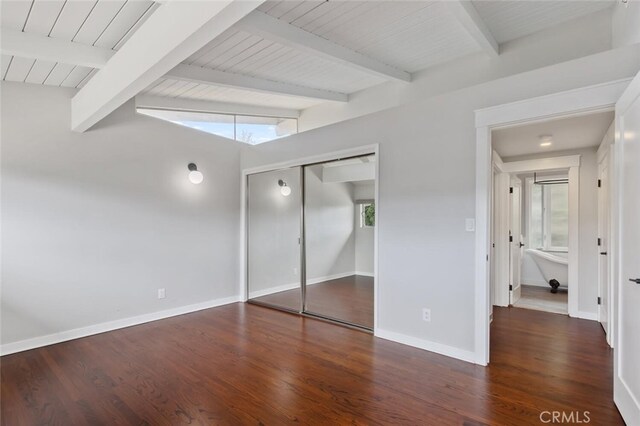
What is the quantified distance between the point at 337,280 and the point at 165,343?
2.86 m

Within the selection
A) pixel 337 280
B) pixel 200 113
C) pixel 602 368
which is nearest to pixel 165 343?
pixel 337 280

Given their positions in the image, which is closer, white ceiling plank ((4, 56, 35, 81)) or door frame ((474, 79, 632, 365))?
door frame ((474, 79, 632, 365))

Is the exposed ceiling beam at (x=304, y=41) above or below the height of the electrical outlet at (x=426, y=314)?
above

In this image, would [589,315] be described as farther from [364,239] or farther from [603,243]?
[364,239]

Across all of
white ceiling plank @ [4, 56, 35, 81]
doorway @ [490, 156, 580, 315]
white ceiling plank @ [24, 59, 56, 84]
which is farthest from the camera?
doorway @ [490, 156, 580, 315]

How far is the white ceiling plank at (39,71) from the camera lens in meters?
3.01

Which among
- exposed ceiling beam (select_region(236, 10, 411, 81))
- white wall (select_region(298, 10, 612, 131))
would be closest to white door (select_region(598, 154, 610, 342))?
white wall (select_region(298, 10, 612, 131))

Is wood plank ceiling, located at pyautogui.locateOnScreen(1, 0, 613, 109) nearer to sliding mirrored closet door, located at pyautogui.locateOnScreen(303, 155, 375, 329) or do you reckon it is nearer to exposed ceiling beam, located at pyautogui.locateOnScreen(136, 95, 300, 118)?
exposed ceiling beam, located at pyautogui.locateOnScreen(136, 95, 300, 118)

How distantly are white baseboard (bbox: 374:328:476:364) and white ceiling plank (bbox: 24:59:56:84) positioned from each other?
415 cm

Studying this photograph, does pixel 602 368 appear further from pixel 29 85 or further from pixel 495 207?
pixel 29 85

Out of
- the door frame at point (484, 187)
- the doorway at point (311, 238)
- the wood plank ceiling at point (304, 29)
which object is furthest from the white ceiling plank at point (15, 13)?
the door frame at point (484, 187)

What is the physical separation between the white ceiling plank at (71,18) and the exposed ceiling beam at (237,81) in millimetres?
1038

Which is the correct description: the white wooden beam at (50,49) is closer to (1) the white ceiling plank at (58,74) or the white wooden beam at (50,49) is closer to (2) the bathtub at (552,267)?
(1) the white ceiling plank at (58,74)

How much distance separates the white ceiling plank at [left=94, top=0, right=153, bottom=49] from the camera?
2.25 meters
